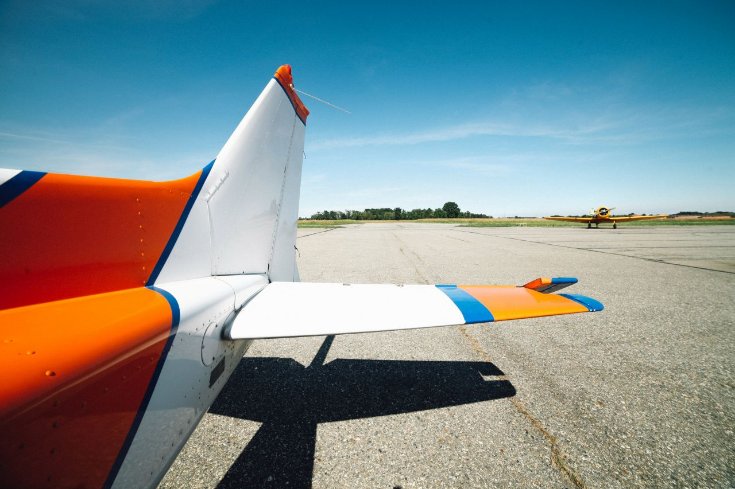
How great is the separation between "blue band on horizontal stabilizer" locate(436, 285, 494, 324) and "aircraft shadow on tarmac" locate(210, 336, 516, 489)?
1.25m

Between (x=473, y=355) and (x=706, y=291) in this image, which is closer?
(x=473, y=355)

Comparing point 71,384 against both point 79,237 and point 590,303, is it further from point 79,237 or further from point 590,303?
point 590,303

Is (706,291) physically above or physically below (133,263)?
below

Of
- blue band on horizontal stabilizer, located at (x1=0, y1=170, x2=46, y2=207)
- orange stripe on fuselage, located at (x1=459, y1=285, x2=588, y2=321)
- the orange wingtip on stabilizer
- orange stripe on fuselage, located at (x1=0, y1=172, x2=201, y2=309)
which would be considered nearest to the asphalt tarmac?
orange stripe on fuselage, located at (x1=459, y1=285, x2=588, y2=321)

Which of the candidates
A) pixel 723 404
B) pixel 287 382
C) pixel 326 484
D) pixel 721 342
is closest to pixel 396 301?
pixel 326 484

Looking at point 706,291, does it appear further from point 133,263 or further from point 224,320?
point 133,263

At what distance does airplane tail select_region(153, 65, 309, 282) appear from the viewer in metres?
1.91

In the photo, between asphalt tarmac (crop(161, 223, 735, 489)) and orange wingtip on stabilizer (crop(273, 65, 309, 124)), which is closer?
asphalt tarmac (crop(161, 223, 735, 489))

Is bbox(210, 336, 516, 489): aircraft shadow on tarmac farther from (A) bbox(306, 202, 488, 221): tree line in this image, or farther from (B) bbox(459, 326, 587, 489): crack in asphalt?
(A) bbox(306, 202, 488, 221): tree line

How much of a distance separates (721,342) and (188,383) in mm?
6610

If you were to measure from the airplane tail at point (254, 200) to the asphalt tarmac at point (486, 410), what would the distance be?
1357 millimetres

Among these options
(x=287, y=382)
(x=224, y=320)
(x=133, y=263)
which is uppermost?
(x=133, y=263)

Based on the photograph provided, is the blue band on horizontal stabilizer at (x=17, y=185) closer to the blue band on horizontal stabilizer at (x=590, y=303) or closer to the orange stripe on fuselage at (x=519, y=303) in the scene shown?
the orange stripe on fuselage at (x=519, y=303)

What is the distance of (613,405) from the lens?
274 centimetres
